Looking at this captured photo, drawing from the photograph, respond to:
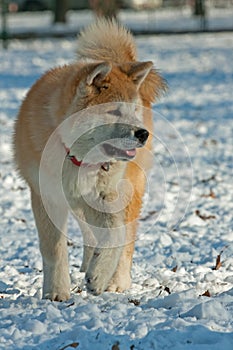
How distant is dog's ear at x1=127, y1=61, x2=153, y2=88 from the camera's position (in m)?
4.54

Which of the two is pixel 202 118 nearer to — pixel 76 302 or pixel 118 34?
pixel 118 34

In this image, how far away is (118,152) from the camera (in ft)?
14.4

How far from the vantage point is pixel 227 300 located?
4.05 metres

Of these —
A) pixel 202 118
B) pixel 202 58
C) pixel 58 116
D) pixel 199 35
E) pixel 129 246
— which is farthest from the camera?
pixel 199 35

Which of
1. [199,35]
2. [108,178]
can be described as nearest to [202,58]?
[199,35]

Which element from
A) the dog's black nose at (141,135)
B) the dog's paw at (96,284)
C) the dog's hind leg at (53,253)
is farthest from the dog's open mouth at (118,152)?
the dog's paw at (96,284)

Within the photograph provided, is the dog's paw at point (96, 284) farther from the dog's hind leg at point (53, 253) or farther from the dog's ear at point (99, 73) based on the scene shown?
the dog's ear at point (99, 73)

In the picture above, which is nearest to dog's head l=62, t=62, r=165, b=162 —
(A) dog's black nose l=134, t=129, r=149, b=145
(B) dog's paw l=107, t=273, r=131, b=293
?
(A) dog's black nose l=134, t=129, r=149, b=145

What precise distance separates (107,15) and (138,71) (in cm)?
1714

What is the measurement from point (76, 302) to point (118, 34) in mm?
2002

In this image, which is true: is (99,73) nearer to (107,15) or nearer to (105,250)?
(105,250)

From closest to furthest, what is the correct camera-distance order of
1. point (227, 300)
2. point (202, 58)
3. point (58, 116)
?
point (227, 300) → point (58, 116) → point (202, 58)

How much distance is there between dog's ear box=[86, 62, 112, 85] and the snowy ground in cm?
127

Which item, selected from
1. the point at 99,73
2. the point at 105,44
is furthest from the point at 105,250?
the point at 105,44
